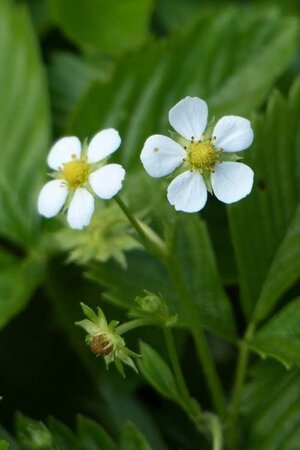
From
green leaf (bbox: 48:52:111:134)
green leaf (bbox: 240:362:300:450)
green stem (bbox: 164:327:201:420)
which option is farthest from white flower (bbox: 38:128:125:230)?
green leaf (bbox: 48:52:111:134)

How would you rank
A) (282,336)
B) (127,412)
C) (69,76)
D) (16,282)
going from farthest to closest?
(69,76), (16,282), (127,412), (282,336)

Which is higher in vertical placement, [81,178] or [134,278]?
[81,178]

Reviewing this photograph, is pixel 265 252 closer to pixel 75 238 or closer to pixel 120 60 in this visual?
pixel 75 238

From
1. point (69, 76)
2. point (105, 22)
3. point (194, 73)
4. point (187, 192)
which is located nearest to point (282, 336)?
point (187, 192)

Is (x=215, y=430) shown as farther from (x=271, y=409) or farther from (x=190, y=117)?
(x=190, y=117)

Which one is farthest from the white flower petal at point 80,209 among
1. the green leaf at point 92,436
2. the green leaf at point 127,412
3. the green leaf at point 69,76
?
the green leaf at point 69,76

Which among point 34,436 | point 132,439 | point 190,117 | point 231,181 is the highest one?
point 190,117
